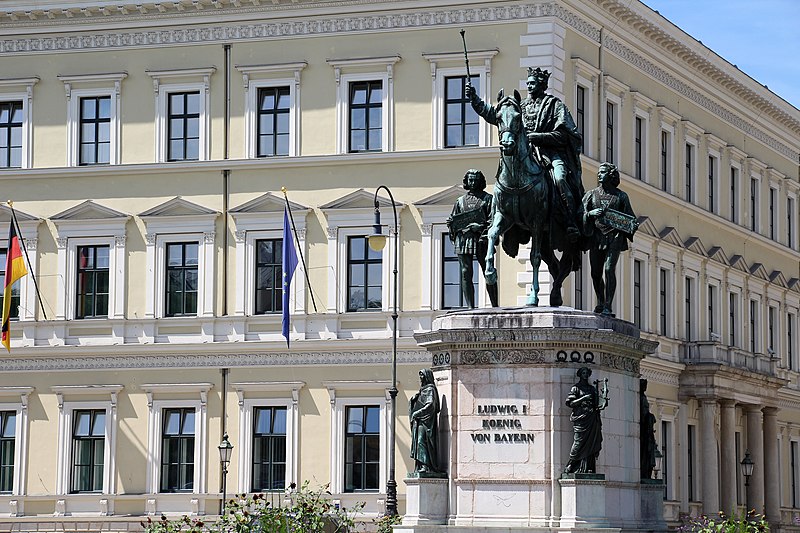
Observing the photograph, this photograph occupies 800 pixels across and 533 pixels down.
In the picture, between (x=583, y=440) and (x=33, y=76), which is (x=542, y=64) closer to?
(x=33, y=76)

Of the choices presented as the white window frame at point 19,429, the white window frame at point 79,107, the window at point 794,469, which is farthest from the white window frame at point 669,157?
the white window frame at point 19,429

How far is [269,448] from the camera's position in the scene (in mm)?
56750

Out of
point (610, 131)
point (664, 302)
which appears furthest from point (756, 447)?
point (610, 131)

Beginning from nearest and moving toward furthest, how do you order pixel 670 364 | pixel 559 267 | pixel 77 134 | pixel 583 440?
pixel 583 440
pixel 559 267
pixel 77 134
pixel 670 364

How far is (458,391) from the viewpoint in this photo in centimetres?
2880

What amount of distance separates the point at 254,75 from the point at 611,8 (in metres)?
10.5

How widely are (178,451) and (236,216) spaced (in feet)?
21.8

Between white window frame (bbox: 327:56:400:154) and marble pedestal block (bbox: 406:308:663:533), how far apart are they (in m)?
28.0

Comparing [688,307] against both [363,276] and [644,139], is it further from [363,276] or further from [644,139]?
[363,276]

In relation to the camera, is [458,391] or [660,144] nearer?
[458,391]

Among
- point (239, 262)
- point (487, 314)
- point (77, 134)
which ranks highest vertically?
point (77, 134)

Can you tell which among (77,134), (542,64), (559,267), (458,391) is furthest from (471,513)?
(77,134)

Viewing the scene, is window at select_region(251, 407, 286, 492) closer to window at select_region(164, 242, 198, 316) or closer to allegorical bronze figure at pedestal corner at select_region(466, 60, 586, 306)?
window at select_region(164, 242, 198, 316)

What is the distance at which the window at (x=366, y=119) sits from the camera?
56.9 meters
